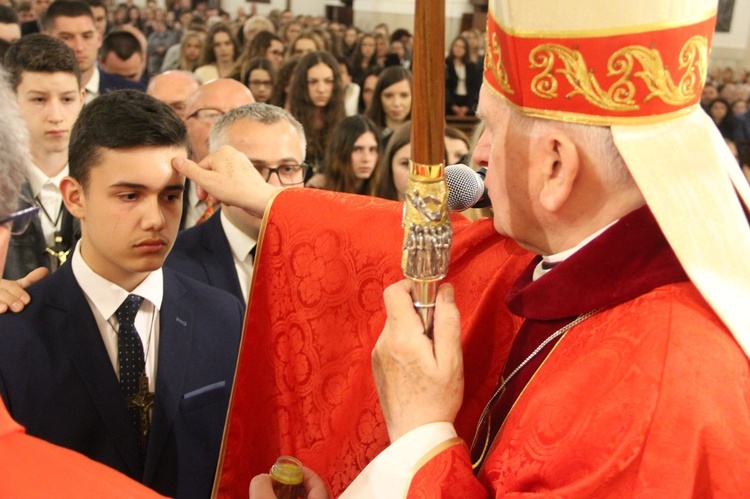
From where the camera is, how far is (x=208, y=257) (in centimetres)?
297

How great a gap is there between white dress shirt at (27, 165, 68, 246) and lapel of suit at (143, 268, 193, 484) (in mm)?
1222

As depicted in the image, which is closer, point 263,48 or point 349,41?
point 263,48

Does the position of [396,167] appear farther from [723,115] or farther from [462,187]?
[723,115]

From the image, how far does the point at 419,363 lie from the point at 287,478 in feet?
1.40

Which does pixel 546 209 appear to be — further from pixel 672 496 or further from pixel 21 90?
pixel 21 90

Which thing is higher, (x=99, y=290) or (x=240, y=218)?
(x=99, y=290)

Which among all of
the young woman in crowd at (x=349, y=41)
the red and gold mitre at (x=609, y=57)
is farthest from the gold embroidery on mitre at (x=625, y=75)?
the young woman in crowd at (x=349, y=41)

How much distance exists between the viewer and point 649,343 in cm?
128

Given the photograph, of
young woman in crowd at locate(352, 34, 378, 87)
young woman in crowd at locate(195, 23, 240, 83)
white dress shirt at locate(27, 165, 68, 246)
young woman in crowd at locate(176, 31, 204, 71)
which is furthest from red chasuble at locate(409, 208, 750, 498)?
young woman in crowd at locate(352, 34, 378, 87)

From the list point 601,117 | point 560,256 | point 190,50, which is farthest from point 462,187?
point 190,50

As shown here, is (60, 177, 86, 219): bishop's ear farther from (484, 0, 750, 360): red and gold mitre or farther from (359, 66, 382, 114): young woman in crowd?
(359, 66, 382, 114): young woman in crowd

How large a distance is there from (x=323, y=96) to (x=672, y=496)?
4.95 m

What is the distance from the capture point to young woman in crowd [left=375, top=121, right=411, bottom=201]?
4.35 meters

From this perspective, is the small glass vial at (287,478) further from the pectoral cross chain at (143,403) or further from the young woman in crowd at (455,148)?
the young woman in crowd at (455,148)
